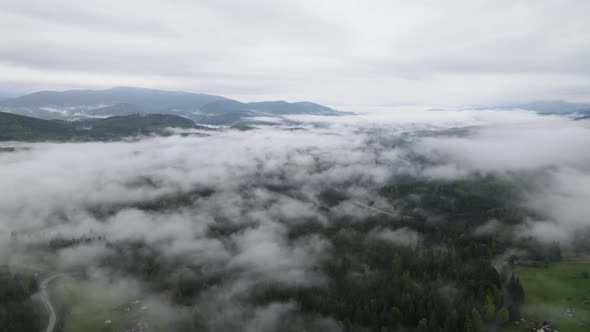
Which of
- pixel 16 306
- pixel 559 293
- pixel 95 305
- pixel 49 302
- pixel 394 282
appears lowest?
pixel 49 302

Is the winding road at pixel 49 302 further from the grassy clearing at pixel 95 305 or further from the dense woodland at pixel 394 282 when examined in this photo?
the dense woodland at pixel 394 282

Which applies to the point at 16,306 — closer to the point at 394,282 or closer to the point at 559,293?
the point at 394,282

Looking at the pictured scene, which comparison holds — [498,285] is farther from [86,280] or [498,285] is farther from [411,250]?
[86,280]

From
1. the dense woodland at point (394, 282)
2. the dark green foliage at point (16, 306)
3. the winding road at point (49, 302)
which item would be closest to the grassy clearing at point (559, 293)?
the dense woodland at point (394, 282)

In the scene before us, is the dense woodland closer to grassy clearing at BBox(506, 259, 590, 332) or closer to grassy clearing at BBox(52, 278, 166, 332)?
grassy clearing at BBox(506, 259, 590, 332)

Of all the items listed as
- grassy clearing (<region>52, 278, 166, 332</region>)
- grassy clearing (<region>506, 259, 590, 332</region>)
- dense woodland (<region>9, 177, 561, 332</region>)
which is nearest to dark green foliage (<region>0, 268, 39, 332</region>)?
grassy clearing (<region>52, 278, 166, 332</region>)

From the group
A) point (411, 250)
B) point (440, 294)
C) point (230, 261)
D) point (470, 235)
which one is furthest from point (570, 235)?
point (230, 261)

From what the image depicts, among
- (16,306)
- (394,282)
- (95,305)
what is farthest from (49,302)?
(394,282)
